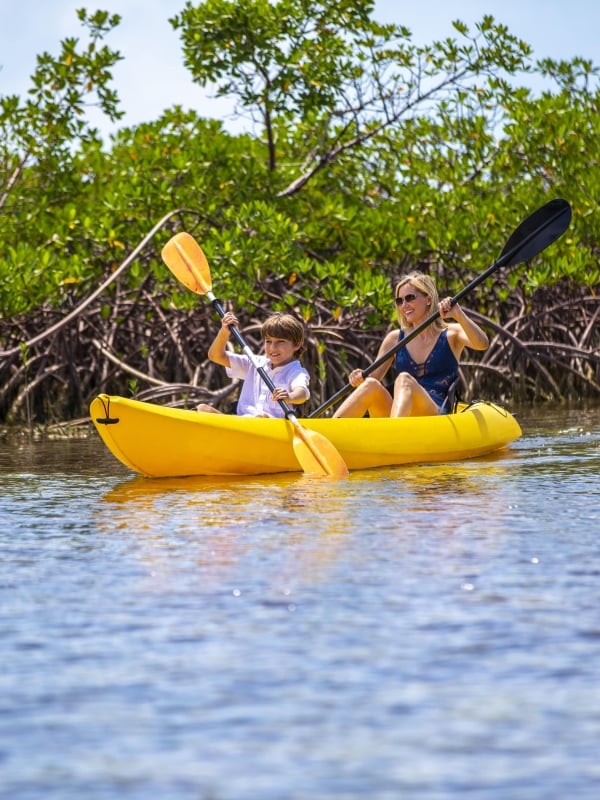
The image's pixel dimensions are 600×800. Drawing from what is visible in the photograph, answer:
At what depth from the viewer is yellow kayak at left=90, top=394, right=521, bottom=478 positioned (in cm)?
677

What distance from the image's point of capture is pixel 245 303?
39.6 ft

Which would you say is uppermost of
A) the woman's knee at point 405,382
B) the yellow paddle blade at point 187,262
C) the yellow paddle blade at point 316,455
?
the yellow paddle blade at point 187,262

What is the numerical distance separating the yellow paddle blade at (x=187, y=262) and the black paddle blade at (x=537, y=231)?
1.68 meters

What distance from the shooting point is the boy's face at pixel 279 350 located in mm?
7418

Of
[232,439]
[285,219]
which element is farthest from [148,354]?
[232,439]

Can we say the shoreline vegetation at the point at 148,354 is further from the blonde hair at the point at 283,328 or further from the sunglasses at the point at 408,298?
the blonde hair at the point at 283,328

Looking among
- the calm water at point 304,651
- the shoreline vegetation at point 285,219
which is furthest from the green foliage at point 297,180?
the calm water at point 304,651

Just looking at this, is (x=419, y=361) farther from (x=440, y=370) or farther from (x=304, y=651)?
(x=304, y=651)

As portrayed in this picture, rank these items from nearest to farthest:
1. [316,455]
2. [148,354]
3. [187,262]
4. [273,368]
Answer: [316,455]
[273,368]
[187,262]
[148,354]

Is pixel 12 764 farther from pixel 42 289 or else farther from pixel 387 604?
pixel 42 289

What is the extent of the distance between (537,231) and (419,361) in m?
1.14

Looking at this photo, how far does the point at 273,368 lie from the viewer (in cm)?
760

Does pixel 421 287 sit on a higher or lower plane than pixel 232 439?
higher

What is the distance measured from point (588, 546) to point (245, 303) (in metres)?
7.66
